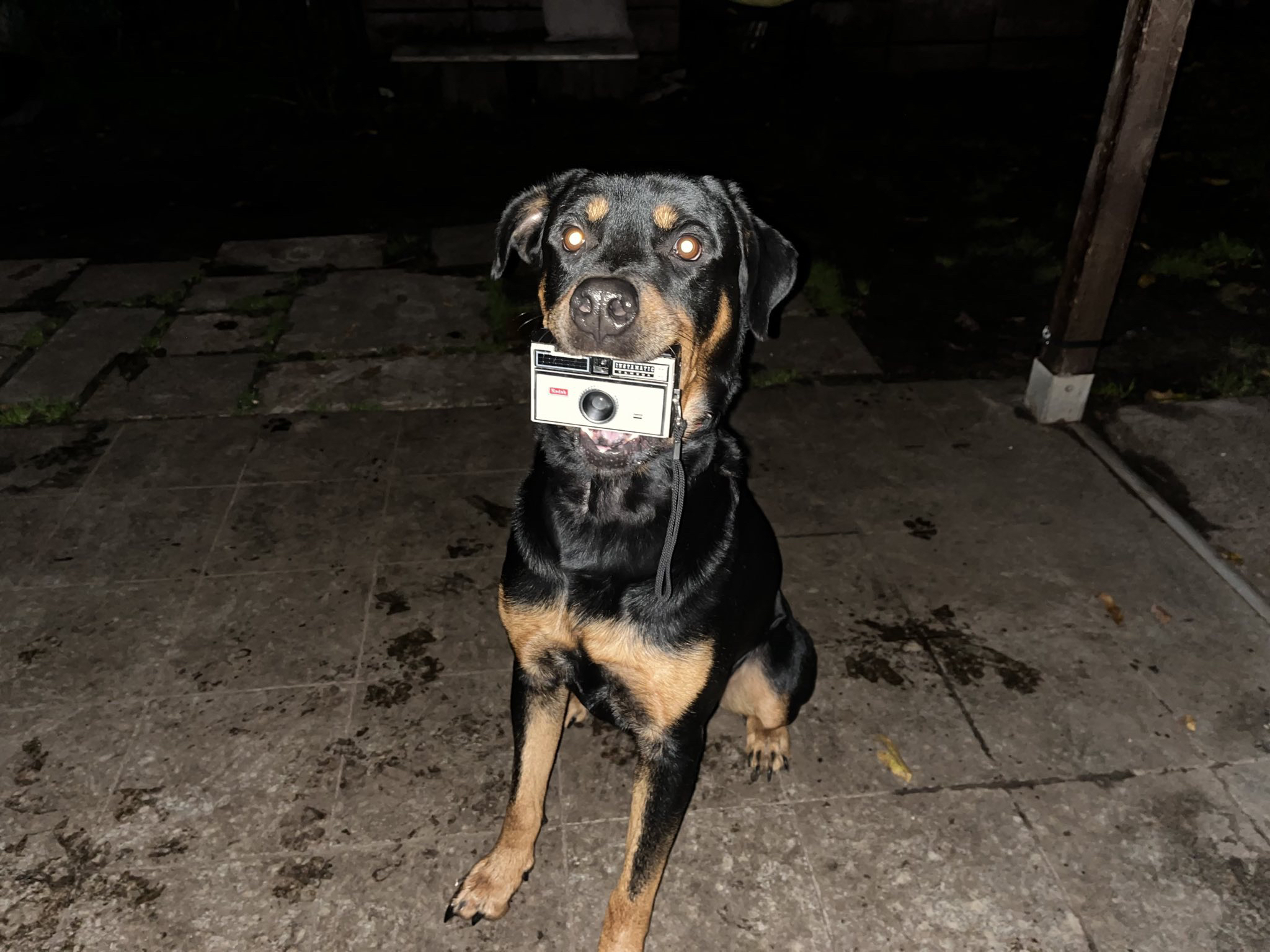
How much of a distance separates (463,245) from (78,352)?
317 centimetres

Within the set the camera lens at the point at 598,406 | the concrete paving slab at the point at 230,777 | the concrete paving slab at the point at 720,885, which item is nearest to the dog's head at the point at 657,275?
the camera lens at the point at 598,406

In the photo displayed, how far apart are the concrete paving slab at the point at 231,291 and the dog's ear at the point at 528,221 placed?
470 centimetres

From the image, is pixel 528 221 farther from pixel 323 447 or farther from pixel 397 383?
pixel 397 383

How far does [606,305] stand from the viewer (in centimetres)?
213

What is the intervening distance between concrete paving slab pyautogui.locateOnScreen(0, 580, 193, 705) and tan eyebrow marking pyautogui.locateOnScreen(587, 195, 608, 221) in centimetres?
271

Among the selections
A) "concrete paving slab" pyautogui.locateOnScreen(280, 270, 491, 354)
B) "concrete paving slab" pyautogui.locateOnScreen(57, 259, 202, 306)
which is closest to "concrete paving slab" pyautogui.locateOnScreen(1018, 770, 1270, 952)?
"concrete paving slab" pyautogui.locateOnScreen(280, 270, 491, 354)

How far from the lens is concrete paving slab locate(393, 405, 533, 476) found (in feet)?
16.1

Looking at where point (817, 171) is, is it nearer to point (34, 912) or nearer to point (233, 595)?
point (233, 595)

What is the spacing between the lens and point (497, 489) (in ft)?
15.5

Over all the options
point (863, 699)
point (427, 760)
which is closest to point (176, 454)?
point (427, 760)

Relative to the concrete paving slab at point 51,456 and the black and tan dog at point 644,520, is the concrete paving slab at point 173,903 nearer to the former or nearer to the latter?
the black and tan dog at point 644,520

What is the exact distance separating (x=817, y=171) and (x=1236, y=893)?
27.2 ft

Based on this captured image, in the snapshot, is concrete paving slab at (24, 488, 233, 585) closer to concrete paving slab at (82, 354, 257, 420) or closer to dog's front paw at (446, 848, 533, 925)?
concrete paving slab at (82, 354, 257, 420)

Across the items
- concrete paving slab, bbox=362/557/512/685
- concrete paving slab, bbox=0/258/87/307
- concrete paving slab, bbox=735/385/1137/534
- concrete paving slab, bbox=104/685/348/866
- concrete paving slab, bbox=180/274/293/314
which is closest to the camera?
concrete paving slab, bbox=104/685/348/866
